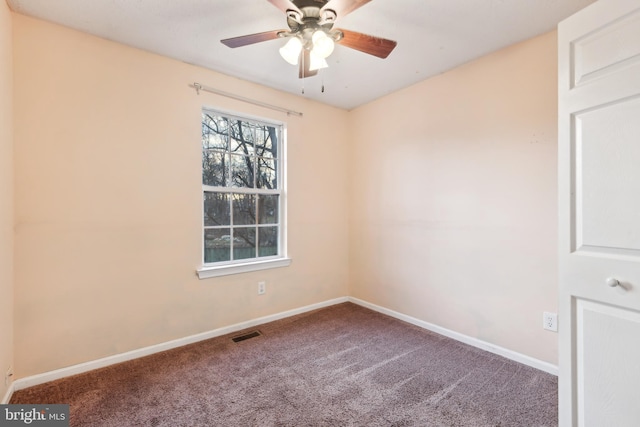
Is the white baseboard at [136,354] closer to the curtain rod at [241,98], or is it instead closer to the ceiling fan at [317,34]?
the curtain rod at [241,98]

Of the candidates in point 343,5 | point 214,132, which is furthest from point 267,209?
point 343,5

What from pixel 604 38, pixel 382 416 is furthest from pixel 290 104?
pixel 382 416

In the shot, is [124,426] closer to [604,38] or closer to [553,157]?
[604,38]

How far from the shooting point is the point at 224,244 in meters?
2.85

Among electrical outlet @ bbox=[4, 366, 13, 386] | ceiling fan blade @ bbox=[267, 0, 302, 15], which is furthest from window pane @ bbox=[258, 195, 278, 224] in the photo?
electrical outlet @ bbox=[4, 366, 13, 386]

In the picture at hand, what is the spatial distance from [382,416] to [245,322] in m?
1.65

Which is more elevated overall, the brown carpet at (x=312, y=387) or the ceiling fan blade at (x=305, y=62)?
the ceiling fan blade at (x=305, y=62)

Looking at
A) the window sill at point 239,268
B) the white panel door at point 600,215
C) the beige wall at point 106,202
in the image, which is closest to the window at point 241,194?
the window sill at point 239,268

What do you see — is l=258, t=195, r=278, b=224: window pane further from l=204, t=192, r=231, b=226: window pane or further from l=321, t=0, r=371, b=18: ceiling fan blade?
l=321, t=0, r=371, b=18: ceiling fan blade

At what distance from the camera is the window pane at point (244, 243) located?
9.61 feet

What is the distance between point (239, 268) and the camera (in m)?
2.83

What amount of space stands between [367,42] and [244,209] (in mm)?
1908

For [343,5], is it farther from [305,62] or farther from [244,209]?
[244,209]

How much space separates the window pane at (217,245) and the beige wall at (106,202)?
0.13 metres
